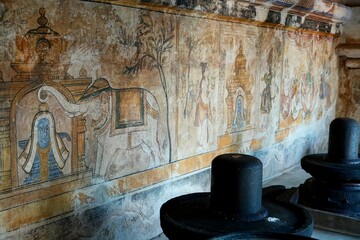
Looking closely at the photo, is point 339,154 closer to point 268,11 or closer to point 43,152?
point 268,11

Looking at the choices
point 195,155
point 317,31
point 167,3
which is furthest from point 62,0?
point 317,31

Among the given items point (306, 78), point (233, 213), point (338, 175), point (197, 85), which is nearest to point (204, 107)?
point (197, 85)

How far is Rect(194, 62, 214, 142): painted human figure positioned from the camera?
4.01 metres

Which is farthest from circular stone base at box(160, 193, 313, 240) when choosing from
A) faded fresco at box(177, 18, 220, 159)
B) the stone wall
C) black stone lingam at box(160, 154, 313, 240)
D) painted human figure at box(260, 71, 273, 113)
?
the stone wall

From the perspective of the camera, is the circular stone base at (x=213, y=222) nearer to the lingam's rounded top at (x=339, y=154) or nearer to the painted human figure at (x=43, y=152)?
the painted human figure at (x=43, y=152)

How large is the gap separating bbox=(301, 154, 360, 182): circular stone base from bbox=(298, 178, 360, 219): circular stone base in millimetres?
67

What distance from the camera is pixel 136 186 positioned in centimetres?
339

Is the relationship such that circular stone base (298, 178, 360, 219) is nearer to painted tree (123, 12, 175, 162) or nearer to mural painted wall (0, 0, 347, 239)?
mural painted wall (0, 0, 347, 239)

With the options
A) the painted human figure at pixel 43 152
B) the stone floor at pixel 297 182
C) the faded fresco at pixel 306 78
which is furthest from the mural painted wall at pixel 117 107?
the faded fresco at pixel 306 78

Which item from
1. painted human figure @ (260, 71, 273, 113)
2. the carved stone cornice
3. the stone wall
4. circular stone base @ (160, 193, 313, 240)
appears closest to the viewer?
circular stone base @ (160, 193, 313, 240)

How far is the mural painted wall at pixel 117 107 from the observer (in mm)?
2553

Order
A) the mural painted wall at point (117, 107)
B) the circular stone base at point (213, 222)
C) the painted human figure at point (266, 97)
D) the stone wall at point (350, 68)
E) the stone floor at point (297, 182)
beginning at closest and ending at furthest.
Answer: the circular stone base at point (213, 222)
the mural painted wall at point (117, 107)
the stone floor at point (297, 182)
the painted human figure at point (266, 97)
the stone wall at point (350, 68)

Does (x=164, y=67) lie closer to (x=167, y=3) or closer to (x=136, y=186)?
(x=167, y=3)

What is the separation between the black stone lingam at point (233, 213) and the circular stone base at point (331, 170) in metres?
1.31
